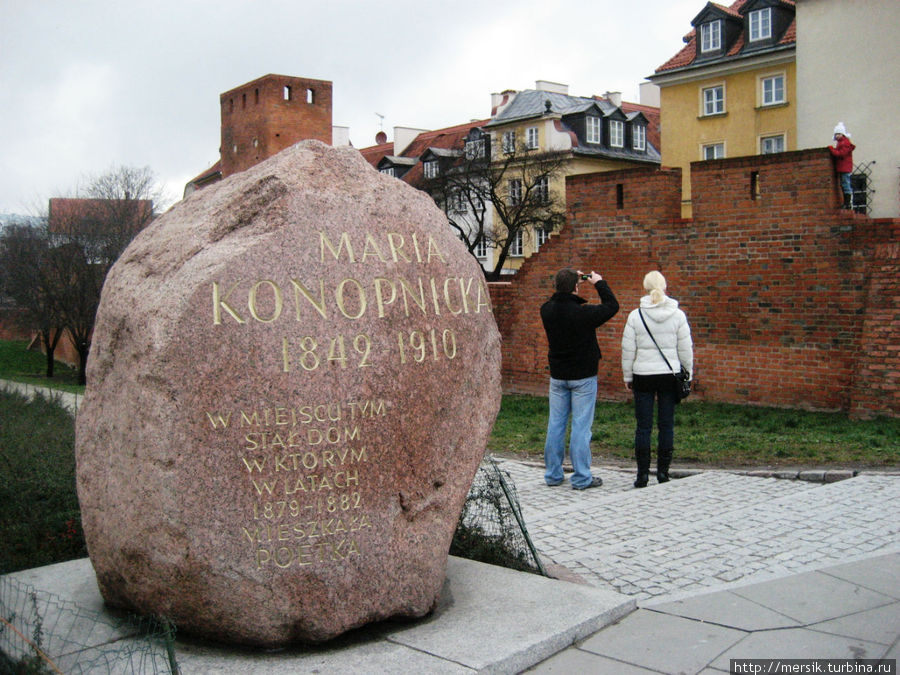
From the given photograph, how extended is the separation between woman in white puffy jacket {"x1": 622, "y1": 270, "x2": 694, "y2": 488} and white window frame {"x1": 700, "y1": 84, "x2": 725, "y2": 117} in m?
28.4

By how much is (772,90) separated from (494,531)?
31266 mm

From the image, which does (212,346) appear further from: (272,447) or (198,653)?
(198,653)

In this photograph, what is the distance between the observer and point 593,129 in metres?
44.9

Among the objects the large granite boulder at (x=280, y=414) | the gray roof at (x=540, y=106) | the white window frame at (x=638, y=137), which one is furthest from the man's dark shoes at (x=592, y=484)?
the white window frame at (x=638, y=137)

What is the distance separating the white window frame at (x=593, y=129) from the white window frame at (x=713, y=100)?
10223mm

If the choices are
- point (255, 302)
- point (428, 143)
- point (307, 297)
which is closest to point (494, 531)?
point (307, 297)

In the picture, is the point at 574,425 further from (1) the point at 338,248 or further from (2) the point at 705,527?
(1) the point at 338,248

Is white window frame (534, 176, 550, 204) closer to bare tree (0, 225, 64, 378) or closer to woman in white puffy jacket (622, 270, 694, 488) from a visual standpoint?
bare tree (0, 225, 64, 378)

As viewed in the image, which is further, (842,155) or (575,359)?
(842,155)

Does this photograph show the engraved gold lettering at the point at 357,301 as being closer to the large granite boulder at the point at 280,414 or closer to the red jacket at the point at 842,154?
the large granite boulder at the point at 280,414

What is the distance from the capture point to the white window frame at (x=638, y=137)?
152 ft

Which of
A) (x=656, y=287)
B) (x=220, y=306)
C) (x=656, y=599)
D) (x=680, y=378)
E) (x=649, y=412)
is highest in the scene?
(x=656, y=287)

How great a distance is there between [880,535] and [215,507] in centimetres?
460

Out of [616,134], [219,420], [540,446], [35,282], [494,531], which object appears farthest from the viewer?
[616,134]
